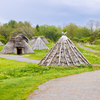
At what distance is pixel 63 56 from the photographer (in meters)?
14.6

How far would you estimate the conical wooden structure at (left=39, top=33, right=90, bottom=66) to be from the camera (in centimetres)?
1448

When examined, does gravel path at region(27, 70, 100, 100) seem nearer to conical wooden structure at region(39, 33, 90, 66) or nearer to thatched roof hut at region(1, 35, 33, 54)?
conical wooden structure at region(39, 33, 90, 66)

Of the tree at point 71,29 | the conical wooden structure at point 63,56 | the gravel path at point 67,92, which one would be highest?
the tree at point 71,29

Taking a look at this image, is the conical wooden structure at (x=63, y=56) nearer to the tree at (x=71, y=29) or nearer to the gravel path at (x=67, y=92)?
the gravel path at (x=67, y=92)

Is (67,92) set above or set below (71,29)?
below

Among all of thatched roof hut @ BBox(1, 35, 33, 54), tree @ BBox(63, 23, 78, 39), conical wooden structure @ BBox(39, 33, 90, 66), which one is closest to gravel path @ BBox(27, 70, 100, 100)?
conical wooden structure @ BBox(39, 33, 90, 66)

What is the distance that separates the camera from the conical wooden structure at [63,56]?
14475mm

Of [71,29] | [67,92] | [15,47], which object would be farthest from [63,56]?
[71,29]

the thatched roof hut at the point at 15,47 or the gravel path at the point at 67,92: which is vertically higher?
the thatched roof hut at the point at 15,47

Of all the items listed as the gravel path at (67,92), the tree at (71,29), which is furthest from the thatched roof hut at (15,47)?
the tree at (71,29)

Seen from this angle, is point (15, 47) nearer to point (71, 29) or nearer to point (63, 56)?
point (63, 56)

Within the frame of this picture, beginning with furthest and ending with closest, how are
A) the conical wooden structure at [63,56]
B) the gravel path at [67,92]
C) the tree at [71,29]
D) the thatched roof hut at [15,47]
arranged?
the tree at [71,29] < the thatched roof hut at [15,47] < the conical wooden structure at [63,56] < the gravel path at [67,92]

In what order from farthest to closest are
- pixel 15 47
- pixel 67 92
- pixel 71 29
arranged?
pixel 71 29 < pixel 15 47 < pixel 67 92

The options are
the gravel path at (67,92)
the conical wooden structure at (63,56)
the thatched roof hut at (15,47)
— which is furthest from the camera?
the thatched roof hut at (15,47)
